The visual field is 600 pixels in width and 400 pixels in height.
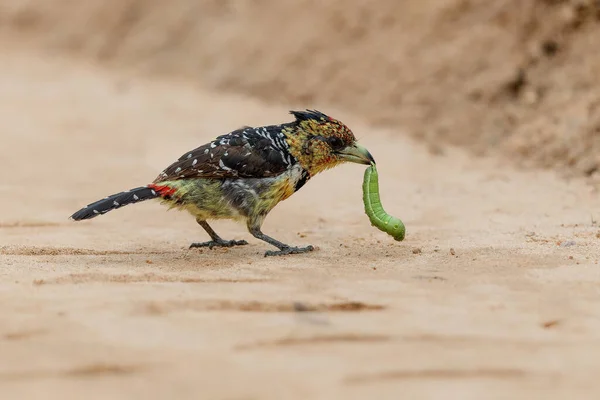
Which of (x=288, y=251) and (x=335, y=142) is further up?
(x=335, y=142)

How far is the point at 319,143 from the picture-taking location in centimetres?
616

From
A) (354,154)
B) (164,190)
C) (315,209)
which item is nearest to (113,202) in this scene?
(164,190)

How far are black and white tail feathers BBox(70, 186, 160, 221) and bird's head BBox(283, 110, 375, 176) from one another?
3.30ft

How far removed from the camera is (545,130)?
958 cm

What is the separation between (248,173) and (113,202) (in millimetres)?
887

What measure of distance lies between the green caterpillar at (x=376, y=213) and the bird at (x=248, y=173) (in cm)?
29

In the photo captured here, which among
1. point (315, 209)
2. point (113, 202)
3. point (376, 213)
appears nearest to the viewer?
point (113, 202)

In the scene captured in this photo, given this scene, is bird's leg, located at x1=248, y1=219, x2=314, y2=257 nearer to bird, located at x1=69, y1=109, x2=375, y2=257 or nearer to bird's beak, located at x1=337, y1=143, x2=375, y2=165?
bird, located at x1=69, y1=109, x2=375, y2=257

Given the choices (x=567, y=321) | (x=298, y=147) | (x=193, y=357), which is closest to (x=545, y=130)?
(x=298, y=147)

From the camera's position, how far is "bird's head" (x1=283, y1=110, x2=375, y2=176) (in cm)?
613

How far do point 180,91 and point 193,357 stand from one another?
9.87m

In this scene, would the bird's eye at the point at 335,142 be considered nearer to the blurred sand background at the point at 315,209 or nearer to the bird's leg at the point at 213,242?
the blurred sand background at the point at 315,209

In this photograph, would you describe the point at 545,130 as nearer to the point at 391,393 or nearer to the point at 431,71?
the point at 431,71

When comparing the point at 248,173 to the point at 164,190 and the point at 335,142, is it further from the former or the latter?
the point at 335,142
